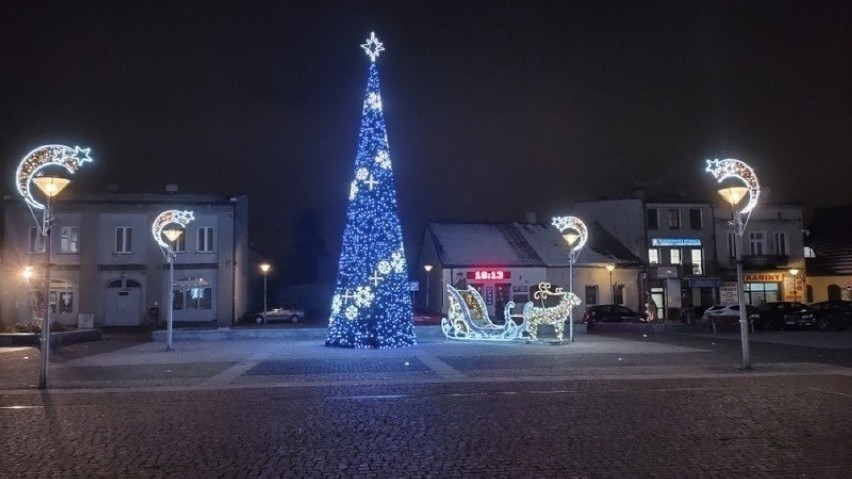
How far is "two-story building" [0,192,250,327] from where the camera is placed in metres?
39.3

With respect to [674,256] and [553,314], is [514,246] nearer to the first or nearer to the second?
[674,256]

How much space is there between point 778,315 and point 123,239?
36.4 m

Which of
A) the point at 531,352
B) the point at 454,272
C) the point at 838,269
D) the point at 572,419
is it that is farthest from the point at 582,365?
the point at 838,269

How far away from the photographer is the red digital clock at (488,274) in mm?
42688

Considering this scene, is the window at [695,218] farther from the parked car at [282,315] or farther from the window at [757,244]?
the parked car at [282,315]

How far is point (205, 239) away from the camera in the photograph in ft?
136

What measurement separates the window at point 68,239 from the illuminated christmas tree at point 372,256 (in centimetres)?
2523

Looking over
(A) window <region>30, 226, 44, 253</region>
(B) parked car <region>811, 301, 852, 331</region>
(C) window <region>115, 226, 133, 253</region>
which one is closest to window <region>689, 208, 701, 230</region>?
(B) parked car <region>811, 301, 852, 331</region>

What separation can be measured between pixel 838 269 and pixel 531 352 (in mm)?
38456

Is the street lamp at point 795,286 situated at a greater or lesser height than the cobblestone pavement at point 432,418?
greater

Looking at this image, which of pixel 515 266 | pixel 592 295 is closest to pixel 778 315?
pixel 592 295

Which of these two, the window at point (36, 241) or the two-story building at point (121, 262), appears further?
the window at point (36, 241)

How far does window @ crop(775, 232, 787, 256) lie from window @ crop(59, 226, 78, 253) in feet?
151

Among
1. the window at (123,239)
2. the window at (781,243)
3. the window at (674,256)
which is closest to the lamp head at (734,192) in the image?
the window at (674,256)
